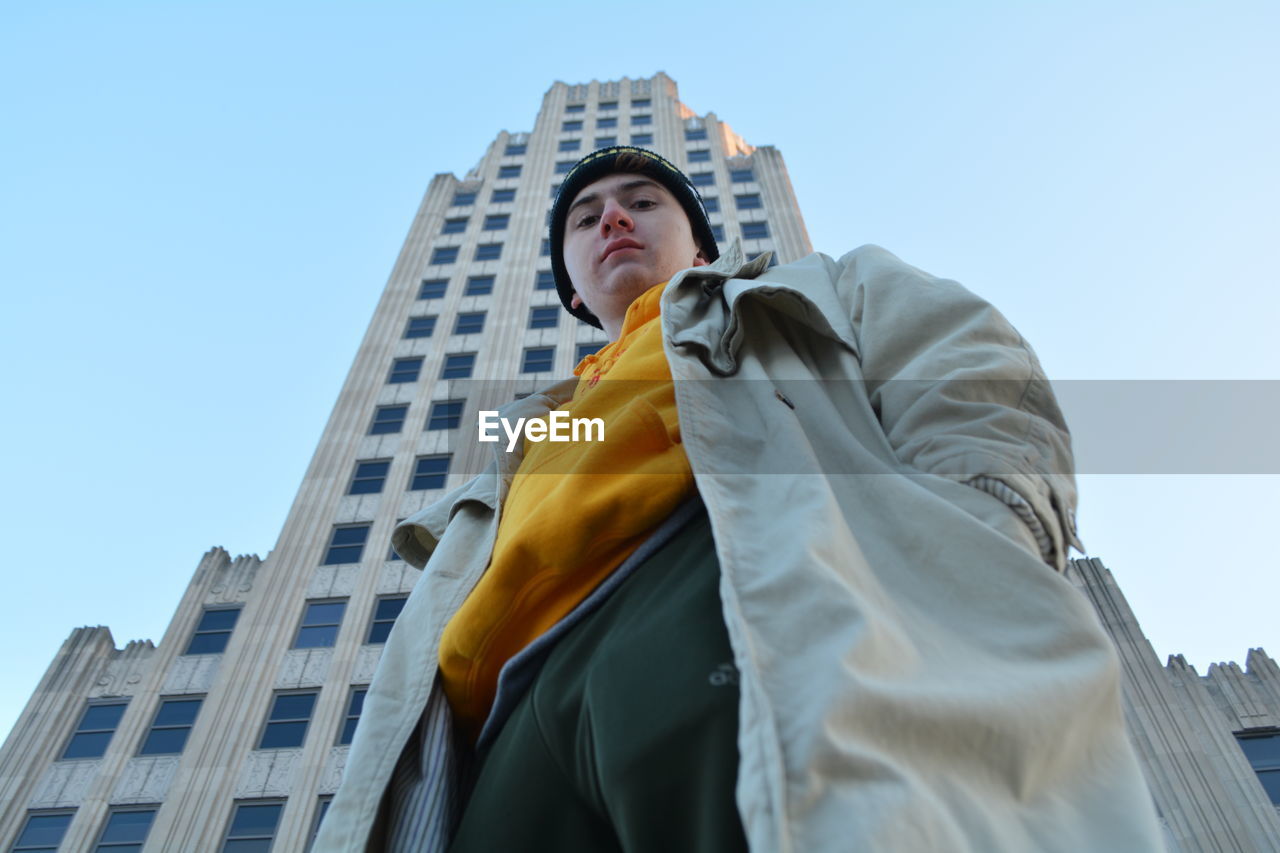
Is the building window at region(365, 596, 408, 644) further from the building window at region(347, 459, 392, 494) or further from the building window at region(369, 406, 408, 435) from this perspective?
the building window at region(369, 406, 408, 435)

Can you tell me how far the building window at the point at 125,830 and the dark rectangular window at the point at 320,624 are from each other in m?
4.51

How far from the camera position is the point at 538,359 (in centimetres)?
2725

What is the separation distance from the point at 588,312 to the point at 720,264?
1.45 meters

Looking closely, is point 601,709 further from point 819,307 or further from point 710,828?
point 819,307

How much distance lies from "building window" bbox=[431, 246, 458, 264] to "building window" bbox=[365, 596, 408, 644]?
16.4 metres

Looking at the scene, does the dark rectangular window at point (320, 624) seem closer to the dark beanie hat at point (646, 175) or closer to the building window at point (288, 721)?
the building window at point (288, 721)

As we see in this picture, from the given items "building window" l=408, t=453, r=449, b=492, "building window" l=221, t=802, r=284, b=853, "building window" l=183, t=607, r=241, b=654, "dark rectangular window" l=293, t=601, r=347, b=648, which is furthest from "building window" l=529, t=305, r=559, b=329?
"building window" l=221, t=802, r=284, b=853

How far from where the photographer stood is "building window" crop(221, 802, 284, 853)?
1650 centimetres

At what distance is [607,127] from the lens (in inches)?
1640

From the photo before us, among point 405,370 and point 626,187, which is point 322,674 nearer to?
point 405,370

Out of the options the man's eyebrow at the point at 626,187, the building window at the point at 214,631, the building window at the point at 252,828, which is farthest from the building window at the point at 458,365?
the man's eyebrow at the point at 626,187

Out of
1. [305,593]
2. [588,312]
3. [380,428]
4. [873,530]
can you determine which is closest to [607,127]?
[380,428]

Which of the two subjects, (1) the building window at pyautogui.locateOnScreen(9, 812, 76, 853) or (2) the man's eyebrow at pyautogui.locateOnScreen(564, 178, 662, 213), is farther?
(1) the building window at pyautogui.locateOnScreen(9, 812, 76, 853)

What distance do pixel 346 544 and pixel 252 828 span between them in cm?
760
